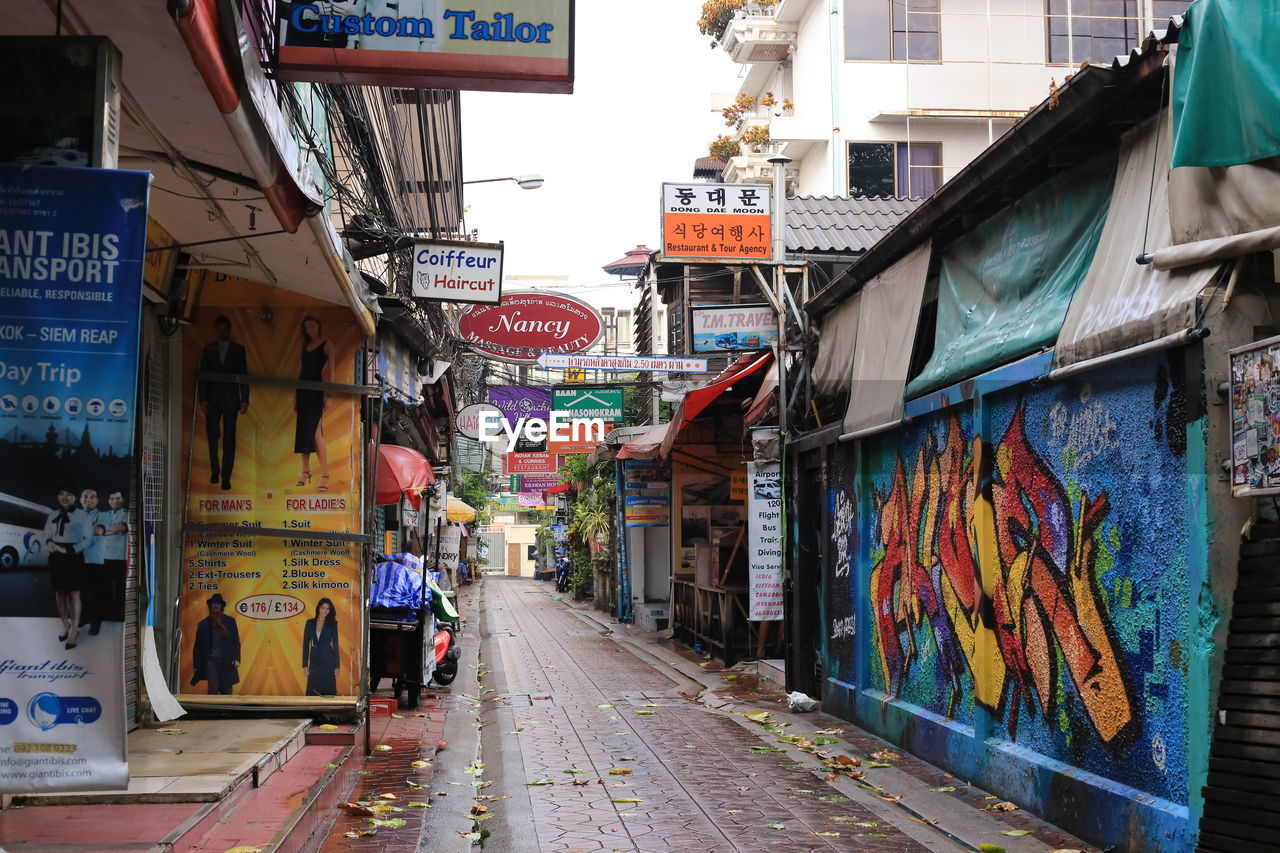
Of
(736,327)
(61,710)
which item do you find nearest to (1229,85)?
(61,710)

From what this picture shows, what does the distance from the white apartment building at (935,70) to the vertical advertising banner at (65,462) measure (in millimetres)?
25483

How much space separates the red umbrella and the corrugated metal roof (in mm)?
7513

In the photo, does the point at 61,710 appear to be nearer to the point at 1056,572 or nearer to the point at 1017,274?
the point at 1056,572

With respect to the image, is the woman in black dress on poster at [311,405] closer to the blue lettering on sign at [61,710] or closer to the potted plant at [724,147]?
the blue lettering on sign at [61,710]

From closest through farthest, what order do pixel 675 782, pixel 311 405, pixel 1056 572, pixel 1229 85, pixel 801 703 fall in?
pixel 1229 85, pixel 1056 572, pixel 675 782, pixel 311 405, pixel 801 703

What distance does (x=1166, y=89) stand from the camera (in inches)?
261

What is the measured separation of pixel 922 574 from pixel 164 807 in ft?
20.4

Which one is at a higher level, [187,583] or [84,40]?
[84,40]

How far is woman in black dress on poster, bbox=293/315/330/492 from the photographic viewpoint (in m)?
10.1

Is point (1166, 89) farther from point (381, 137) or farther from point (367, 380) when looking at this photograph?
point (381, 137)

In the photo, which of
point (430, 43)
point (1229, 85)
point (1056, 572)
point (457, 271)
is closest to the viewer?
point (1229, 85)

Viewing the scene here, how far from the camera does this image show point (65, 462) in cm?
403

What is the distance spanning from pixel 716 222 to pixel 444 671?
607cm

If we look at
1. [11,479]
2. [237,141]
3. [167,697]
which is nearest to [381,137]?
[167,697]
